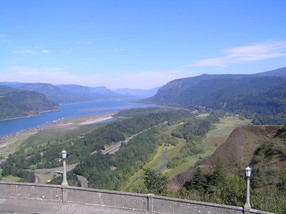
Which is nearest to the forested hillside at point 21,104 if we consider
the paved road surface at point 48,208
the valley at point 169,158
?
the valley at point 169,158

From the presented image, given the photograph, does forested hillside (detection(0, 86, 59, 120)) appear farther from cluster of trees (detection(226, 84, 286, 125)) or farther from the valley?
cluster of trees (detection(226, 84, 286, 125))

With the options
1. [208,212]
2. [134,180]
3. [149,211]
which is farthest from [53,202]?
[134,180]

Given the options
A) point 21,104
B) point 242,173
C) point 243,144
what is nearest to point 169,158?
point 243,144

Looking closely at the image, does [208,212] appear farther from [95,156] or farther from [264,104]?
[264,104]

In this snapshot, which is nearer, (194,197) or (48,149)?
(194,197)

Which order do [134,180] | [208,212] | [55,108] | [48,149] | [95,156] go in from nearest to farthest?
[208,212] < [134,180] < [95,156] < [48,149] < [55,108]

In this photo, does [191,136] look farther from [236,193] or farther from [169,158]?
[236,193]
